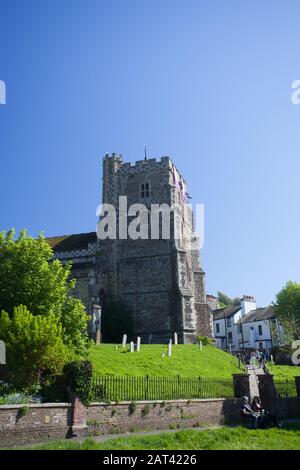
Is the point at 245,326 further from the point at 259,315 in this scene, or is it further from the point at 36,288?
the point at 36,288

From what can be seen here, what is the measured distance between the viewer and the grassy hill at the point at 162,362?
72.5 ft

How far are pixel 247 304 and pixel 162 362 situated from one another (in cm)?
5786

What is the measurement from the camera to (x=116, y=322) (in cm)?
3762

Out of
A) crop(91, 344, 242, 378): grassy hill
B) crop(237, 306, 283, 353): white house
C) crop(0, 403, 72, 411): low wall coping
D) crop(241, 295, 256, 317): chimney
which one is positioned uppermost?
crop(241, 295, 256, 317): chimney

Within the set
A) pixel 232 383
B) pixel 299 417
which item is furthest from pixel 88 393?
pixel 299 417

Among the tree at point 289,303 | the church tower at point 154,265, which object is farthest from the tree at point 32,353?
the tree at point 289,303

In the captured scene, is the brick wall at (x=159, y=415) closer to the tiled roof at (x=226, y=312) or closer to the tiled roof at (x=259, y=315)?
the tiled roof at (x=259, y=315)

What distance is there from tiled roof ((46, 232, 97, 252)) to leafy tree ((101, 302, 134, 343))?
7.41 m

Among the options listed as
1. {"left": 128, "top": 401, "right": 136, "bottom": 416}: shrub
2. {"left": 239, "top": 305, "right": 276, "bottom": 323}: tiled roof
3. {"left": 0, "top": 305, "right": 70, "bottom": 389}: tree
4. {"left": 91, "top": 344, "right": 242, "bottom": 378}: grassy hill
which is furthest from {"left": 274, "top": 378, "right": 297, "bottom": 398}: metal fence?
{"left": 239, "top": 305, "right": 276, "bottom": 323}: tiled roof

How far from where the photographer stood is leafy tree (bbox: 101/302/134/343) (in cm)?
3738

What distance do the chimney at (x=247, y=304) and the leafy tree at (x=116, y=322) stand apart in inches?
1731

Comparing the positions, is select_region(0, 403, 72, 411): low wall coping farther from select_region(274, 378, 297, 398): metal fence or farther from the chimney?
the chimney
